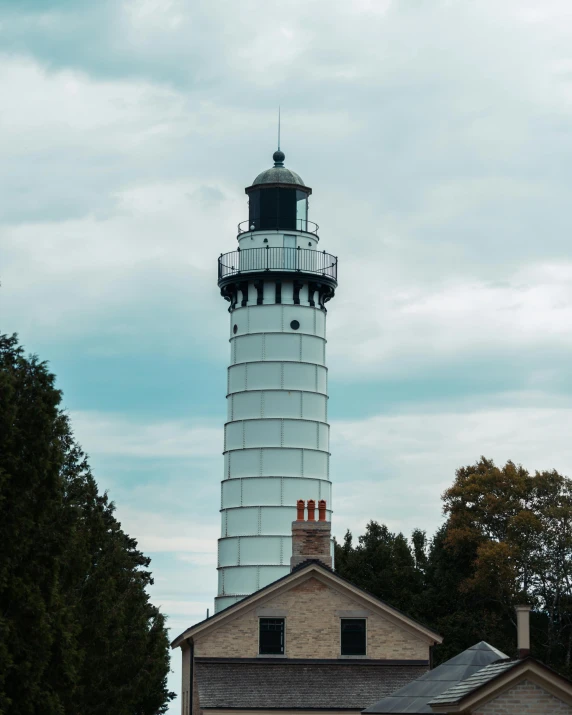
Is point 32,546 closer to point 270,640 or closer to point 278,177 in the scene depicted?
point 270,640

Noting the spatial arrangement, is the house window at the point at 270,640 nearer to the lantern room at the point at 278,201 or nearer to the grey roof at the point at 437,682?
the grey roof at the point at 437,682

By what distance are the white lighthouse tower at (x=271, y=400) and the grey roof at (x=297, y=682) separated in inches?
1105

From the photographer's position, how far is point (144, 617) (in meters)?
51.9

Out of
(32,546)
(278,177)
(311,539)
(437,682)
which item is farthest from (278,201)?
(32,546)

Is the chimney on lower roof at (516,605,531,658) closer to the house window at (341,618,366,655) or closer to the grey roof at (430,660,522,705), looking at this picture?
the grey roof at (430,660,522,705)

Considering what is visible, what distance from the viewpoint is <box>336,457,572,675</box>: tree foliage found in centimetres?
6500

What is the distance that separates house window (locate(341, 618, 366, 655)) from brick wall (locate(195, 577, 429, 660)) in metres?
0.18

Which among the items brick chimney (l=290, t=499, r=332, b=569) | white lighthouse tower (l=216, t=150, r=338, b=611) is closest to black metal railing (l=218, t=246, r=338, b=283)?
white lighthouse tower (l=216, t=150, r=338, b=611)

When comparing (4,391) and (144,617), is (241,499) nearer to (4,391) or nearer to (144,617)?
(144,617)

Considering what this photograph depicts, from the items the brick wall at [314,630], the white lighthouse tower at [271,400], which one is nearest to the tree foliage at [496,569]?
the white lighthouse tower at [271,400]

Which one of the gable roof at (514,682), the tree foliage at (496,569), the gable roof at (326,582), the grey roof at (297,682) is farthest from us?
the tree foliage at (496,569)

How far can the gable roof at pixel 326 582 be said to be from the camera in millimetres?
43969

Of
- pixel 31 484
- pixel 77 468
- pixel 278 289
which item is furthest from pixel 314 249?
pixel 31 484

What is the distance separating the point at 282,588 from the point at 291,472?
1138 inches
